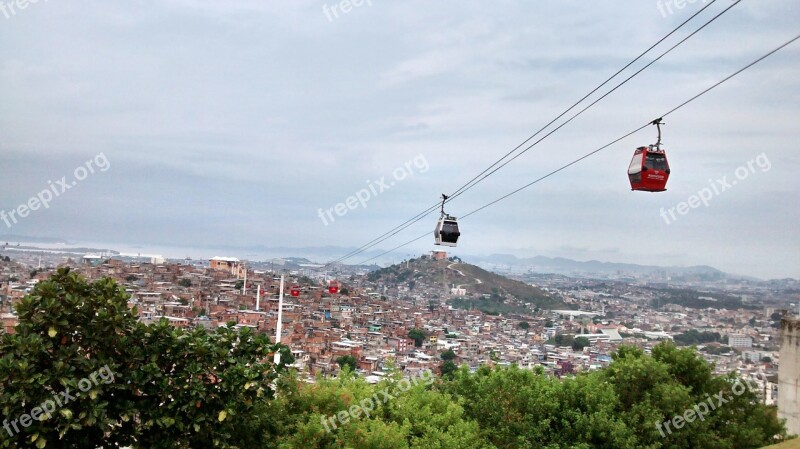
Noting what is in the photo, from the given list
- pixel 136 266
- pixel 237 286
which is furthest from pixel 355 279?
pixel 136 266

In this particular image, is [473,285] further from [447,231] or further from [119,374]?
[119,374]

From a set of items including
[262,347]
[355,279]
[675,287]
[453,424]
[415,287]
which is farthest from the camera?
[355,279]

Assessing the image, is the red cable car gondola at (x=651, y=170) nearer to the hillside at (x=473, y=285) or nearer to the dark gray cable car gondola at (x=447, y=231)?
the dark gray cable car gondola at (x=447, y=231)

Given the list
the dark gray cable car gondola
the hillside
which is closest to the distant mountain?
the hillside

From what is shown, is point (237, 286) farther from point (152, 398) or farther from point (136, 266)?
point (152, 398)

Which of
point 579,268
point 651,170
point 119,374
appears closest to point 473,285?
point 579,268

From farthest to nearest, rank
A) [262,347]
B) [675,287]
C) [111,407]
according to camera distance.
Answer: [675,287] < [262,347] < [111,407]
